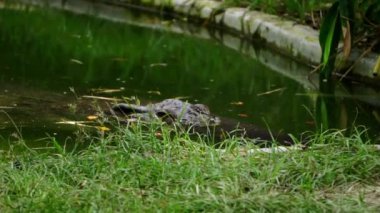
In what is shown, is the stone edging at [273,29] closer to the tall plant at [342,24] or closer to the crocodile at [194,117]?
the tall plant at [342,24]

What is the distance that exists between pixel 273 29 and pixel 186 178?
538cm

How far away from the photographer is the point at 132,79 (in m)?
7.07

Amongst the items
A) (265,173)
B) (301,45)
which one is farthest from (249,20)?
(265,173)

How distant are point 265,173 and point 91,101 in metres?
2.56

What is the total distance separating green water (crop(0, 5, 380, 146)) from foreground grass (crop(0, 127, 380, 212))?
3.45 ft

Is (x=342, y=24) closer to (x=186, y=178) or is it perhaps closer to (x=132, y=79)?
(x=132, y=79)

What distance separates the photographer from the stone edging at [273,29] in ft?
24.3

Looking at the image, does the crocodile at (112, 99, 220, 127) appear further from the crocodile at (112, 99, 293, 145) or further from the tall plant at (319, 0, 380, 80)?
the tall plant at (319, 0, 380, 80)

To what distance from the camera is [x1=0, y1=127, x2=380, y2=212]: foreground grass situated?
3.31 meters

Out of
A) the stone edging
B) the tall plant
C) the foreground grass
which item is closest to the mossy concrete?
the stone edging

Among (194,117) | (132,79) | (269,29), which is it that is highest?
(194,117)

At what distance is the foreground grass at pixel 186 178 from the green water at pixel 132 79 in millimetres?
1052

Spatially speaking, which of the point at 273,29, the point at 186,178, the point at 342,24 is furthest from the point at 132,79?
the point at 186,178

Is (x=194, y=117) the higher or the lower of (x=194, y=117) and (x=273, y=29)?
the higher
